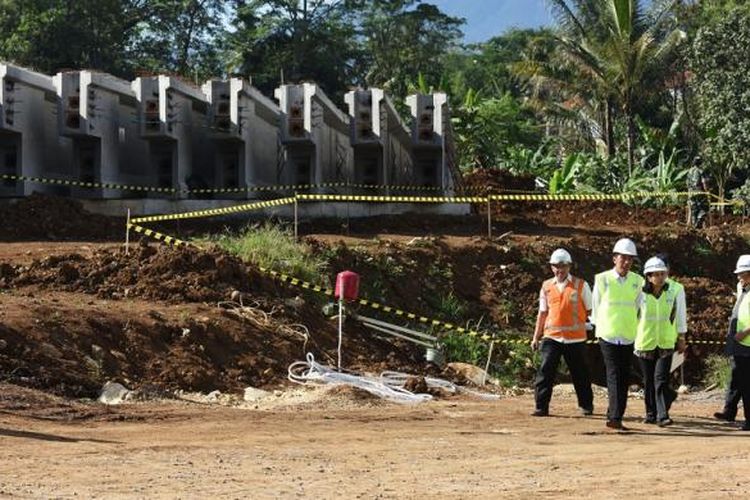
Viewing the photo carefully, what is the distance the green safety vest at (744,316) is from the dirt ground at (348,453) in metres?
0.86

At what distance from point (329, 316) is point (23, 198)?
8047 millimetres

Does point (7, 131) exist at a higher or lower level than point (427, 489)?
higher

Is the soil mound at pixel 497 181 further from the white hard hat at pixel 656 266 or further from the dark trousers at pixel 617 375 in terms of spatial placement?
the dark trousers at pixel 617 375

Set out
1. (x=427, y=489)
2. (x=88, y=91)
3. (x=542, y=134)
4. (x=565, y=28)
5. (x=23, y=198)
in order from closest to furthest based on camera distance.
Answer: (x=427, y=489) → (x=23, y=198) → (x=88, y=91) → (x=565, y=28) → (x=542, y=134)

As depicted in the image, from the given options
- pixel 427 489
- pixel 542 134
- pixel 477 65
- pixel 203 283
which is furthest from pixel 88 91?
pixel 477 65

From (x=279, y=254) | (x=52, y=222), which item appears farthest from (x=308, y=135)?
(x=279, y=254)

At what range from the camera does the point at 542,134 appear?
5409cm

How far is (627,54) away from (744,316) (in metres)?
23.0

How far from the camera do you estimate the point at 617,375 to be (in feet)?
38.2

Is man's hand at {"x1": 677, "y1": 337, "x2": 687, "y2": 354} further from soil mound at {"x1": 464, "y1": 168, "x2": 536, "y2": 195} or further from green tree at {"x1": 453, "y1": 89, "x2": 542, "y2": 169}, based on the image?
green tree at {"x1": 453, "y1": 89, "x2": 542, "y2": 169}

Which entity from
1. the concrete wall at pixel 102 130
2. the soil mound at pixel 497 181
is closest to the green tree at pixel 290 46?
the soil mound at pixel 497 181

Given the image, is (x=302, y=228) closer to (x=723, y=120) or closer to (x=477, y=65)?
(x=723, y=120)

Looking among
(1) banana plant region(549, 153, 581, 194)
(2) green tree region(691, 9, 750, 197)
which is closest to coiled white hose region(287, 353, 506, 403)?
(2) green tree region(691, 9, 750, 197)

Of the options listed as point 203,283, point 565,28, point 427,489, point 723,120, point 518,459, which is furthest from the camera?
point 565,28
